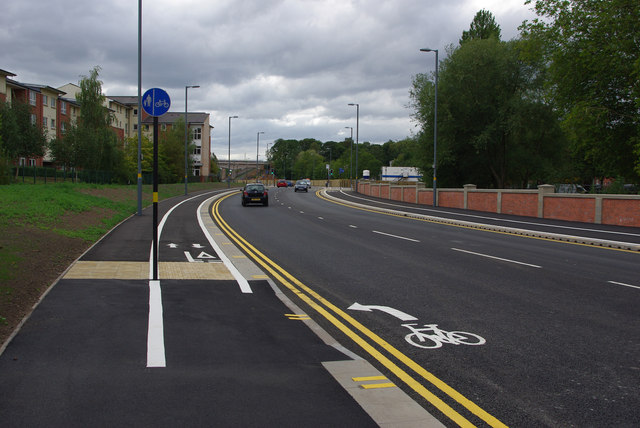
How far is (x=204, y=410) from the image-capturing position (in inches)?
162

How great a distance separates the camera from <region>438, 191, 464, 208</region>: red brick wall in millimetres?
37172

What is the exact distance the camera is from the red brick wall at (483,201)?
33.2 meters

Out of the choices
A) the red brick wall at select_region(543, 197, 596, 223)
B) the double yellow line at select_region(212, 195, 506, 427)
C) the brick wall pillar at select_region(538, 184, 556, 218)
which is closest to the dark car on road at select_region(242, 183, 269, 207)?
the brick wall pillar at select_region(538, 184, 556, 218)

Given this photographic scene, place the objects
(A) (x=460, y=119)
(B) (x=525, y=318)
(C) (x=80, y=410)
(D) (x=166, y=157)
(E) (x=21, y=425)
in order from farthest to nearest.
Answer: (D) (x=166, y=157)
(A) (x=460, y=119)
(B) (x=525, y=318)
(C) (x=80, y=410)
(E) (x=21, y=425)

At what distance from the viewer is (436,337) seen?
20.9 ft

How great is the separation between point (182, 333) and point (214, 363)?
3.93 ft

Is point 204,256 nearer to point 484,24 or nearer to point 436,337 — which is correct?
point 436,337

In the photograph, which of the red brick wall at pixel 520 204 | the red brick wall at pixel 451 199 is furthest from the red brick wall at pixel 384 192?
the red brick wall at pixel 520 204

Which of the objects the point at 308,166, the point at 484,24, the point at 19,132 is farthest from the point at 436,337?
the point at 308,166

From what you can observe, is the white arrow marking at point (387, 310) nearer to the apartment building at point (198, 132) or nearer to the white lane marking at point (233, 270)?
the white lane marking at point (233, 270)

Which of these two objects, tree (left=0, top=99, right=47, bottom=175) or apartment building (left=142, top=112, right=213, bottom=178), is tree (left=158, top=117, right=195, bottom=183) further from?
tree (left=0, top=99, right=47, bottom=175)

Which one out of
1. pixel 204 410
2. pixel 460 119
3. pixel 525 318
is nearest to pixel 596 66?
pixel 460 119

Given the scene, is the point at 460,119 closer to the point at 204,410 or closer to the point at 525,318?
the point at 525,318

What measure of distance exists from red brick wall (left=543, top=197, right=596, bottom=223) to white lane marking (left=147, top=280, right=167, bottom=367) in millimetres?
22790
